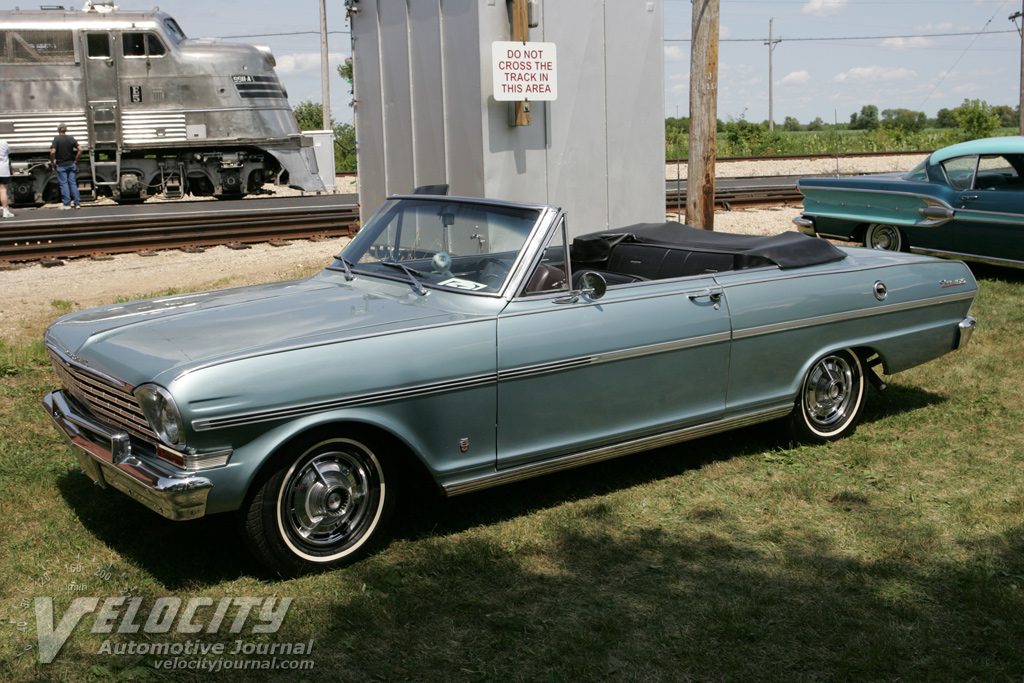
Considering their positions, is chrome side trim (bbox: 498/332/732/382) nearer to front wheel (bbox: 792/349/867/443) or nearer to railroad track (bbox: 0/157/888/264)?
front wheel (bbox: 792/349/867/443)

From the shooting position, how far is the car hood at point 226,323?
3.56 meters

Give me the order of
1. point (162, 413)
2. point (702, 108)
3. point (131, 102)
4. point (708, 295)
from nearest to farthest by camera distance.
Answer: point (162, 413) < point (708, 295) < point (702, 108) < point (131, 102)

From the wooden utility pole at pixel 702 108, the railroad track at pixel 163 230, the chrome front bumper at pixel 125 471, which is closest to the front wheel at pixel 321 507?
the chrome front bumper at pixel 125 471

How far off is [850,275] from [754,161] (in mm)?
28123

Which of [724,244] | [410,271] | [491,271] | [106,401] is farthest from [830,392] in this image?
[106,401]

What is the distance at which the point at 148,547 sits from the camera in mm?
4008

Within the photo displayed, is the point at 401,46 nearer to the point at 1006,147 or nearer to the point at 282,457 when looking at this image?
the point at 1006,147

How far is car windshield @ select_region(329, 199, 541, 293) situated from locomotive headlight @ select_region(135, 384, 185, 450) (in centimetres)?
137

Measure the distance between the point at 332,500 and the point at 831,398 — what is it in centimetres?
305

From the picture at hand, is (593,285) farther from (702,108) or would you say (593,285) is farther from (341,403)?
(702,108)

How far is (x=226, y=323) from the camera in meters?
3.94

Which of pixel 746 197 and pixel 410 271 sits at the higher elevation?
pixel 746 197

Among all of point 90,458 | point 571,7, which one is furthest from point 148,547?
point 571,7

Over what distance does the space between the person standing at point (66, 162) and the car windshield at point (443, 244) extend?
15.6 metres
